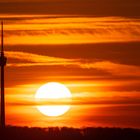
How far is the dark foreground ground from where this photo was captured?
18727 centimetres

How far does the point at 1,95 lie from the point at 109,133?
705 inches

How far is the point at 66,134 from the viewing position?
190875 mm

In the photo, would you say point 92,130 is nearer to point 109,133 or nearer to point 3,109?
point 109,133

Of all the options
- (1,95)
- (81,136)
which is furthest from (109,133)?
(1,95)

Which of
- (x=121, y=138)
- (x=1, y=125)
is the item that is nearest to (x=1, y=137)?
(x=1, y=125)

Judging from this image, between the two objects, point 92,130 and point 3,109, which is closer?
point 3,109

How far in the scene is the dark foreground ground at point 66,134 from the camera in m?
187

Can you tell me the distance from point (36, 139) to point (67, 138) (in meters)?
4.34

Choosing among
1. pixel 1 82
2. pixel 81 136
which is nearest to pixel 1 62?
pixel 1 82

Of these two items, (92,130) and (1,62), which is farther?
(92,130)

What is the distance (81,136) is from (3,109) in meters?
14.5

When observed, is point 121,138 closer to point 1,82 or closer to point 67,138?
point 67,138

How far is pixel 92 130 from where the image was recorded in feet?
645

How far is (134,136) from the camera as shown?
621ft
